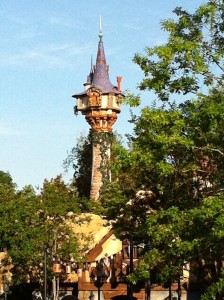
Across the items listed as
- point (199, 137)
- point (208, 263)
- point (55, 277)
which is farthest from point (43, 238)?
point (199, 137)

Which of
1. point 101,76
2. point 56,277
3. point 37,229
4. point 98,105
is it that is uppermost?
point 101,76

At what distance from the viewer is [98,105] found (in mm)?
84562

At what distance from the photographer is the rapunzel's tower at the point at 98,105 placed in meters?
82.7

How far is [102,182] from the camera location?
3196 inches

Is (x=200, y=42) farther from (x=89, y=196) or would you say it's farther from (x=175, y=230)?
(x=89, y=196)

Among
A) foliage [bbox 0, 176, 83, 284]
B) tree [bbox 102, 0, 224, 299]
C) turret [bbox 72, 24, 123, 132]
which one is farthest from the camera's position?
turret [bbox 72, 24, 123, 132]

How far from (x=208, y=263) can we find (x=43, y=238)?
1388 centimetres

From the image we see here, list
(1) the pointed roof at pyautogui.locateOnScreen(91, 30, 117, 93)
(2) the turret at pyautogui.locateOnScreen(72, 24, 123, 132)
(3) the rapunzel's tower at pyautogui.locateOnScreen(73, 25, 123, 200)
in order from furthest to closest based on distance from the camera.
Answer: (1) the pointed roof at pyautogui.locateOnScreen(91, 30, 117, 93) → (2) the turret at pyautogui.locateOnScreen(72, 24, 123, 132) → (3) the rapunzel's tower at pyautogui.locateOnScreen(73, 25, 123, 200)

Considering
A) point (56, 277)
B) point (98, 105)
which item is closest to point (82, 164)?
point (98, 105)

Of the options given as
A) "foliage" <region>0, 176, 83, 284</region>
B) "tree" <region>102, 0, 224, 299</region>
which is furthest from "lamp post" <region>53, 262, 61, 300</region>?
"tree" <region>102, 0, 224, 299</region>

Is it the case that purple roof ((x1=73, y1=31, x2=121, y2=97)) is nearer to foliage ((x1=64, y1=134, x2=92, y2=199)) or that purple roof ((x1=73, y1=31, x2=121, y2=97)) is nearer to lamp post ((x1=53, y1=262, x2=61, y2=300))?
foliage ((x1=64, y1=134, x2=92, y2=199))

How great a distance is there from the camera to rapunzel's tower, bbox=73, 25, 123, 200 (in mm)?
82688

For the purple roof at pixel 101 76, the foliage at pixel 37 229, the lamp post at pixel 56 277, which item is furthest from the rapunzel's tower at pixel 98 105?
the lamp post at pixel 56 277

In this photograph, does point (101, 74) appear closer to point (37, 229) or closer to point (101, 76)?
point (101, 76)
